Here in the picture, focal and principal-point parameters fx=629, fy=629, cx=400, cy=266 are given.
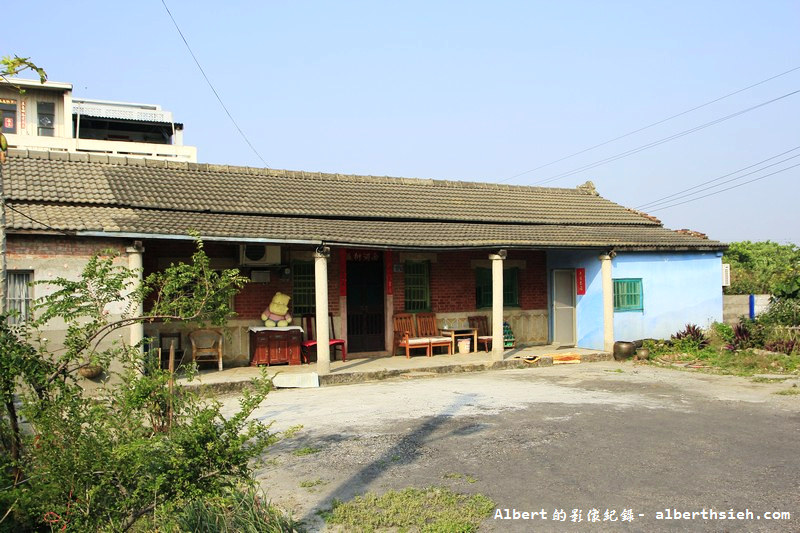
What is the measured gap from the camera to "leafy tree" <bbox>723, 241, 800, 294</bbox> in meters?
19.4

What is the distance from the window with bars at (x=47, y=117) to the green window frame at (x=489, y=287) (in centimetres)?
3060

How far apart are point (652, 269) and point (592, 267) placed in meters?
1.69

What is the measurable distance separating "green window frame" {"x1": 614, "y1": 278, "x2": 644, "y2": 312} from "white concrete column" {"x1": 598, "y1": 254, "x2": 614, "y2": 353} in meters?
0.70

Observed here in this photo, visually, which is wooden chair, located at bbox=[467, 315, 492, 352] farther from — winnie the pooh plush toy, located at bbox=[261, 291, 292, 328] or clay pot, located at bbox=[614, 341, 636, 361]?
winnie the pooh plush toy, located at bbox=[261, 291, 292, 328]

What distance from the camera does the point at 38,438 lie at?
12.6ft

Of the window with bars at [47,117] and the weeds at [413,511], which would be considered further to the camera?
the window with bars at [47,117]

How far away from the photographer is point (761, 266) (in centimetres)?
2497

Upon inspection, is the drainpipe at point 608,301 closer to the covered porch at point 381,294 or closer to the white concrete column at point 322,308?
the covered porch at point 381,294

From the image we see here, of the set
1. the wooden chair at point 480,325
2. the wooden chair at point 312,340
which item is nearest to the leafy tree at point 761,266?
the wooden chair at point 480,325

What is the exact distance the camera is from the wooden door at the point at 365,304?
584 inches

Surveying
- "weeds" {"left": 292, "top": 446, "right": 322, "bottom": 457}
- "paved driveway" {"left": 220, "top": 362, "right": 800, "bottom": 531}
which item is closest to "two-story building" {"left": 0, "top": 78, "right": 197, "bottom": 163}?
"paved driveway" {"left": 220, "top": 362, "right": 800, "bottom": 531}

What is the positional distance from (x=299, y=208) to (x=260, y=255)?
140cm

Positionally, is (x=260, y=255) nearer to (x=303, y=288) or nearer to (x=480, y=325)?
(x=303, y=288)

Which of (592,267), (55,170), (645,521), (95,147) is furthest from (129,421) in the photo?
(95,147)
